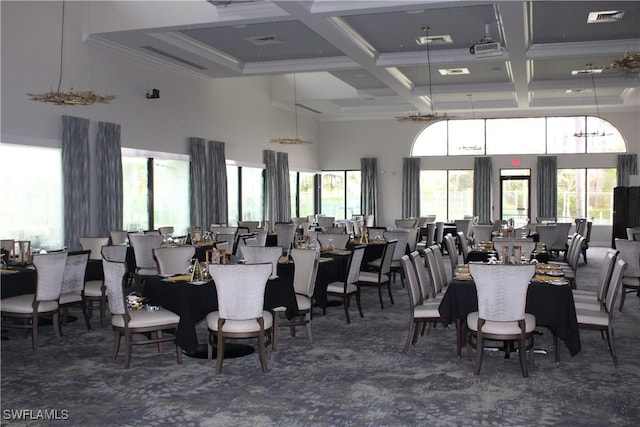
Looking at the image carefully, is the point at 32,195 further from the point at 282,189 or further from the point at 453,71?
the point at 453,71

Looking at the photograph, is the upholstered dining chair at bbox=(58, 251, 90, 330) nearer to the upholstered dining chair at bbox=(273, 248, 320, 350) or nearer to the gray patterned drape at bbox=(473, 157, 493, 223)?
the upholstered dining chair at bbox=(273, 248, 320, 350)

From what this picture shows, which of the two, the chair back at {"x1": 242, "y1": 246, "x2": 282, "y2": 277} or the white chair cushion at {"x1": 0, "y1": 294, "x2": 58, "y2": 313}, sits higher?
the chair back at {"x1": 242, "y1": 246, "x2": 282, "y2": 277}

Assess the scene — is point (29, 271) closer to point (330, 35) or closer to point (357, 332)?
point (357, 332)

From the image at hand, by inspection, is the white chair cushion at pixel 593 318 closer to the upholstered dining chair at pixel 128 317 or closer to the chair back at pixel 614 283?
the chair back at pixel 614 283

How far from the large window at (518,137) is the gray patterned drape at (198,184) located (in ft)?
30.4

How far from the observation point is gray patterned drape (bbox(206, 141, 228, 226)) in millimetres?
14305

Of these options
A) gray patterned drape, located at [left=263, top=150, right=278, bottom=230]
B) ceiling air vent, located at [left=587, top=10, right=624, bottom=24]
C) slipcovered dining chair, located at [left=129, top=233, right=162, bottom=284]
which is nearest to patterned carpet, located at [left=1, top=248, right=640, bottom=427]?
slipcovered dining chair, located at [left=129, top=233, right=162, bottom=284]

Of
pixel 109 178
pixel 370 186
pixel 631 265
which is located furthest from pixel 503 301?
pixel 370 186

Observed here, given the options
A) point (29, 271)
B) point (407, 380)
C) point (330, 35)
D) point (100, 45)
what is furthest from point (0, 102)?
point (407, 380)

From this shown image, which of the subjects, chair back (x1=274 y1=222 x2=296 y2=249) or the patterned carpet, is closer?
the patterned carpet

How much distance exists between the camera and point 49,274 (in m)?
6.52

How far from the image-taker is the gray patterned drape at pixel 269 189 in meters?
17.1

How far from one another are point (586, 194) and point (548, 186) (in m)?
1.27

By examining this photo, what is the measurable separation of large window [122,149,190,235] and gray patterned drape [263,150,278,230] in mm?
3705
